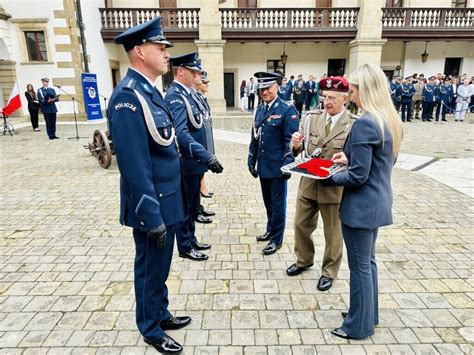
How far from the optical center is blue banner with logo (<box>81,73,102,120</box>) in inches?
575

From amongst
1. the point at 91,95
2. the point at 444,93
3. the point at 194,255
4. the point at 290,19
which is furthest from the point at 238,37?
the point at 194,255

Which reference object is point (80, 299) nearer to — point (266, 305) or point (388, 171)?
point (266, 305)

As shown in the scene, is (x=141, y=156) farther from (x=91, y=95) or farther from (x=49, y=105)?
(x=91, y=95)

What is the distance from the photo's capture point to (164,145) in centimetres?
237

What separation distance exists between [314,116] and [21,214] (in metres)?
4.63

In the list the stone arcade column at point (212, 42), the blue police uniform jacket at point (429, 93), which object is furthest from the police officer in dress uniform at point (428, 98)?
the stone arcade column at point (212, 42)

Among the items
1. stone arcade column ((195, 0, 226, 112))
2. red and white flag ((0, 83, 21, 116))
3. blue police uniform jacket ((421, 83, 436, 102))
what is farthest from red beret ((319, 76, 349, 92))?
stone arcade column ((195, 0, 226, 112))

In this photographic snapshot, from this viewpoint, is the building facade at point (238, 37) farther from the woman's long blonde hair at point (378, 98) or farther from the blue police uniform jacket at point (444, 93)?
the woman's long blonde hair at point (378, 98)

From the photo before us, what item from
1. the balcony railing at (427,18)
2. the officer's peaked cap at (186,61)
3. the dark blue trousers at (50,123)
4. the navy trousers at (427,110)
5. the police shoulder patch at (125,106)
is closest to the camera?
the police shoulder patch at (125,106)

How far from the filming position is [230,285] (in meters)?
3.52

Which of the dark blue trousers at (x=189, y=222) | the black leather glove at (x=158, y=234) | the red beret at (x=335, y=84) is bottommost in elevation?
the dark blue trousers at (x=189, y=222)

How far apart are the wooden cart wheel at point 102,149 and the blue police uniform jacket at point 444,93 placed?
47.0 feet

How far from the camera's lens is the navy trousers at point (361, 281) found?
2535 millimetres

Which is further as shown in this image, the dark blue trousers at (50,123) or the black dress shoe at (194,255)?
the dark blue trousers at (50,123)
